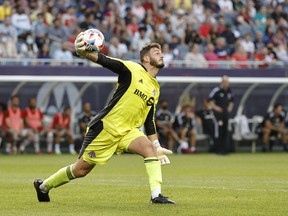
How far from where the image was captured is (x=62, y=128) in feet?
87.5

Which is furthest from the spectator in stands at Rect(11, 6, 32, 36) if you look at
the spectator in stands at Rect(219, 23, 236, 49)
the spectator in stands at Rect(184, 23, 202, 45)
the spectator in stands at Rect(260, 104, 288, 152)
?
the spectator in stands at Rect(260, 104, 288, 152)

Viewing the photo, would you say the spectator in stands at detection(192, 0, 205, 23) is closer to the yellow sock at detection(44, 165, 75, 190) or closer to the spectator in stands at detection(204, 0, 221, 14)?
the spectator in stands at detection(204, 0, 221, 14)

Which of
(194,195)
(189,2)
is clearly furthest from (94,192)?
(189,2)

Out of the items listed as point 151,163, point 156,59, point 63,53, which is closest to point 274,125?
point 63,53

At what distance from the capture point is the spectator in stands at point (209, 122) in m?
27.0

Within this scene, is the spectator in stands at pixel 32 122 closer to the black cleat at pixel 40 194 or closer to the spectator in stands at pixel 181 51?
the spectator in stands at pixel 181 51

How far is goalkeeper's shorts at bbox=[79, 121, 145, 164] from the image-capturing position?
1136 cm

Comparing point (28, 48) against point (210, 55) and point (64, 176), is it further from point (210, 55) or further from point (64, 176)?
point (64, 176)

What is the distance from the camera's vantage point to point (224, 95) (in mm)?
26031

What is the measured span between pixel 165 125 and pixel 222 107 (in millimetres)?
1962

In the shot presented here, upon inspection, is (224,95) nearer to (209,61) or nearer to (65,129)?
(209,61)

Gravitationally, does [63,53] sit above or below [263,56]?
above

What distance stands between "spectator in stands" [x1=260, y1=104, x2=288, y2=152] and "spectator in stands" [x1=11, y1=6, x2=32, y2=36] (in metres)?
7.44

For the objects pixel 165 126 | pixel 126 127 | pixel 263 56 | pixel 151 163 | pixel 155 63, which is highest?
pixel 155 63
